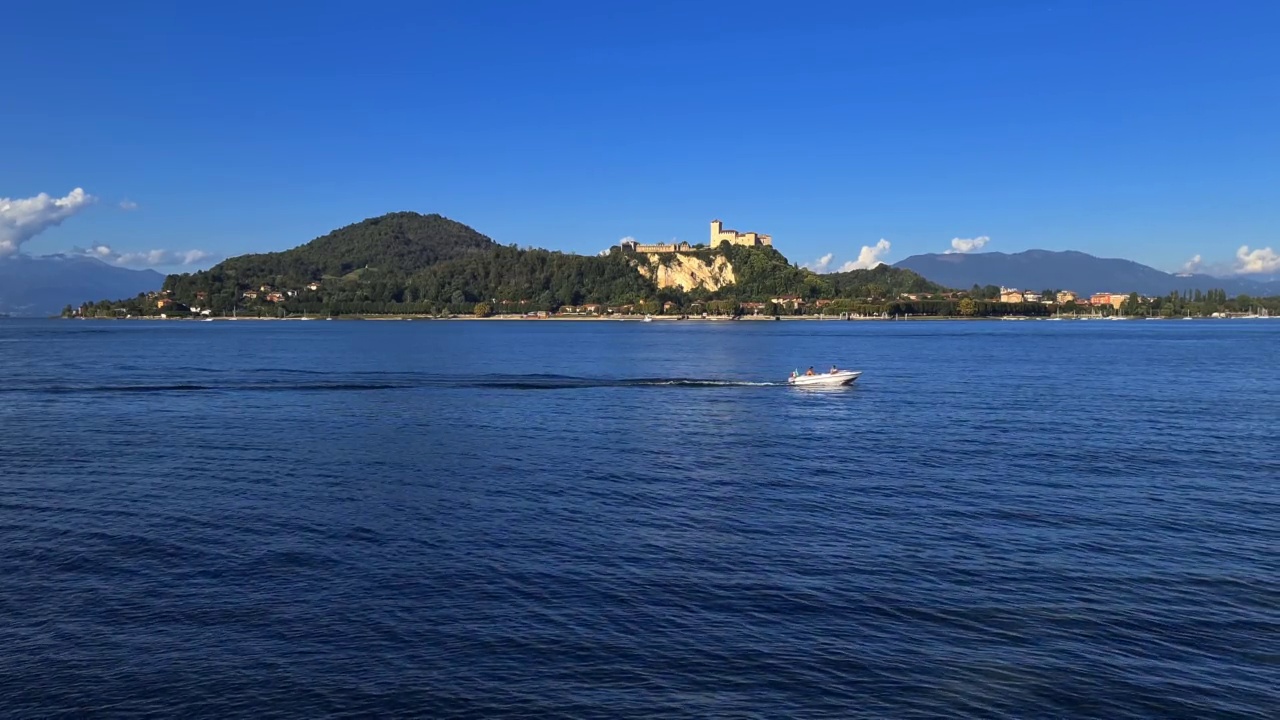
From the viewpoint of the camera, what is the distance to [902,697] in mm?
16031

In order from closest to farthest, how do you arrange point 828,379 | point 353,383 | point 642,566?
point 642,566, point 828,379, point 353,383

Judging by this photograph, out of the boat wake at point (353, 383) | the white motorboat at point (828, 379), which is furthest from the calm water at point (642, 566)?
the white motorboat at point (828, 379)

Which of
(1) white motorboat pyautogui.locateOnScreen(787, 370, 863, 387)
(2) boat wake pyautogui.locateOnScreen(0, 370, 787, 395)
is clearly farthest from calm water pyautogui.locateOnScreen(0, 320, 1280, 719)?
(1) white motorboat pyautogui.locateOnScreen(787, 370, 863, 387)

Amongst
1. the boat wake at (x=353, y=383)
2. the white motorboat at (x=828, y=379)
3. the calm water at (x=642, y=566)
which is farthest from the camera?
the white motorboat at (x=828, y=379)

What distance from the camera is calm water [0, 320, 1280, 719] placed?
53.9 feet

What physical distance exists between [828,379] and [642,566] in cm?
5058

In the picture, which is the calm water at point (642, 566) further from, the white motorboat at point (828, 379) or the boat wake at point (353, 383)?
the white motorboat at point (828, 379)

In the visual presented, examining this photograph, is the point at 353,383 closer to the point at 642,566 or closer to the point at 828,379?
the point at 828,379

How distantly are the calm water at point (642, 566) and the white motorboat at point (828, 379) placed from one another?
62.7 ft

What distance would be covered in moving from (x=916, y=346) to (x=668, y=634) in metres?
127

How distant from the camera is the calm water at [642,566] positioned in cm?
1644

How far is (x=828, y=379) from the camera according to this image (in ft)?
235

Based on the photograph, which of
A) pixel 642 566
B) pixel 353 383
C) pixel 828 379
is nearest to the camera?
pixel 642 566

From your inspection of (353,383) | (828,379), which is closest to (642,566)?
(828,379)
